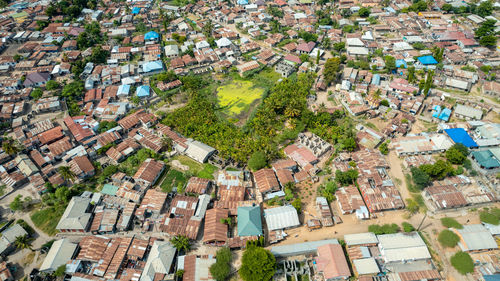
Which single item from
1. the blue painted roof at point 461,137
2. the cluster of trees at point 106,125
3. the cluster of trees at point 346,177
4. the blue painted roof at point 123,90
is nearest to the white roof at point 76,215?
the cluster of trees at point 106,125

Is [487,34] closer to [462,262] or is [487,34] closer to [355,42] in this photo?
[355,42]

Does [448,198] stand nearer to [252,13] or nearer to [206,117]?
[206,117]

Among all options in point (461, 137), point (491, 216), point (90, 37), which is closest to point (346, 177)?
point (491, 216)

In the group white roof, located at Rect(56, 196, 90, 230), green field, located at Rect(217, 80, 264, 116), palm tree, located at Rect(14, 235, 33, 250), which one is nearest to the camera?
palm tree, located at Rect(14, 235, 33, 250)

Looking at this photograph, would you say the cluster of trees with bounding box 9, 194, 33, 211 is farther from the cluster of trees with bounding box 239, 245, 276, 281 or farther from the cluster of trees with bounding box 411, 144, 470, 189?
the cluster of trees with bounding box 411, 144, 470, 189

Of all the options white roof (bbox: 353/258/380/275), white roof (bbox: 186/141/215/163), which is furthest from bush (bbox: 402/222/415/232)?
white roof (bbox: 186/141/215/163)

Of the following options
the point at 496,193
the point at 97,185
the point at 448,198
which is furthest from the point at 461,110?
the point at 97,185
